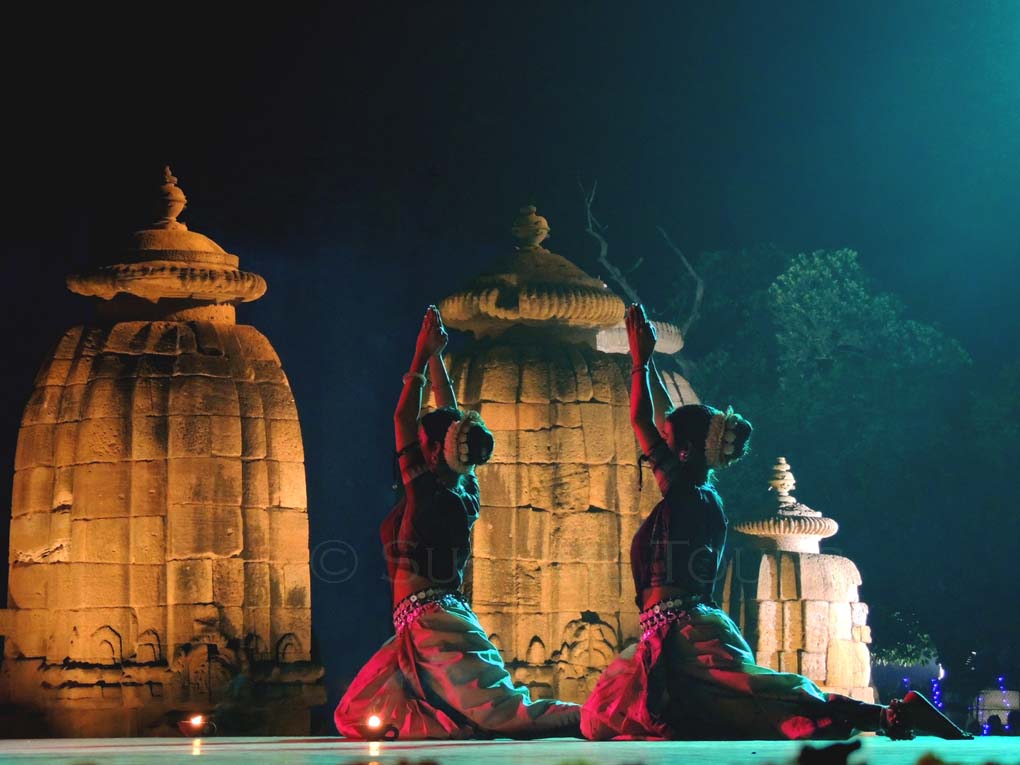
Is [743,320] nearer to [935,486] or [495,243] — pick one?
[935,486]

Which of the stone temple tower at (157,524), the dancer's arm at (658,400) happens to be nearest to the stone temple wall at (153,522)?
the stone temple tower at (157,524)

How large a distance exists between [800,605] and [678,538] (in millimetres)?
7958

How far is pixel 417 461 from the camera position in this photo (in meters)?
11.5

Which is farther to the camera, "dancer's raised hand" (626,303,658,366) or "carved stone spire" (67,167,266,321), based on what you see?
"carved stone spire" (67,167,266,321)

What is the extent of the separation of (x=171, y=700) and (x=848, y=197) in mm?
15673

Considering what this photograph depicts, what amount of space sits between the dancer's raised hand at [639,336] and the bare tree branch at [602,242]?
44.2ft

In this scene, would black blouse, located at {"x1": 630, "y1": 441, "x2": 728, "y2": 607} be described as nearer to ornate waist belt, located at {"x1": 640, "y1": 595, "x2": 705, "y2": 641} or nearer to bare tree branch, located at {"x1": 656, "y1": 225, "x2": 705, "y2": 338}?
ornate waist belt, located at {"x1": 640, "y1": 595, "x2": 705, "y2": 641}

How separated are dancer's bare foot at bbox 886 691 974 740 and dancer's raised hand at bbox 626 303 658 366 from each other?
97.4 inches

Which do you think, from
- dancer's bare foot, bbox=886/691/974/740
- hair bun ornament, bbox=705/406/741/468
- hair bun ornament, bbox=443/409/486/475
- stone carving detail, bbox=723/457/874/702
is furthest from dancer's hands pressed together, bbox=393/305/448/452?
stone carving detail, bbox=723/457/874/702

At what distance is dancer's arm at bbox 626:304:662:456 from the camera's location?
11.3 metres

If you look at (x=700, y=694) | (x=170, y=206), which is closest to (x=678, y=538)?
(x=700, y=694)

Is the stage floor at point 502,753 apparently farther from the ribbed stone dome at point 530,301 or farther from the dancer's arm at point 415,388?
the ribbed stone dome at point 530,301

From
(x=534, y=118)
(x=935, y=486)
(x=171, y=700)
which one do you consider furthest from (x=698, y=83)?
(x=171, y=700)

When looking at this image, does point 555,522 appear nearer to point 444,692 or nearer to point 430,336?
point 430,336
